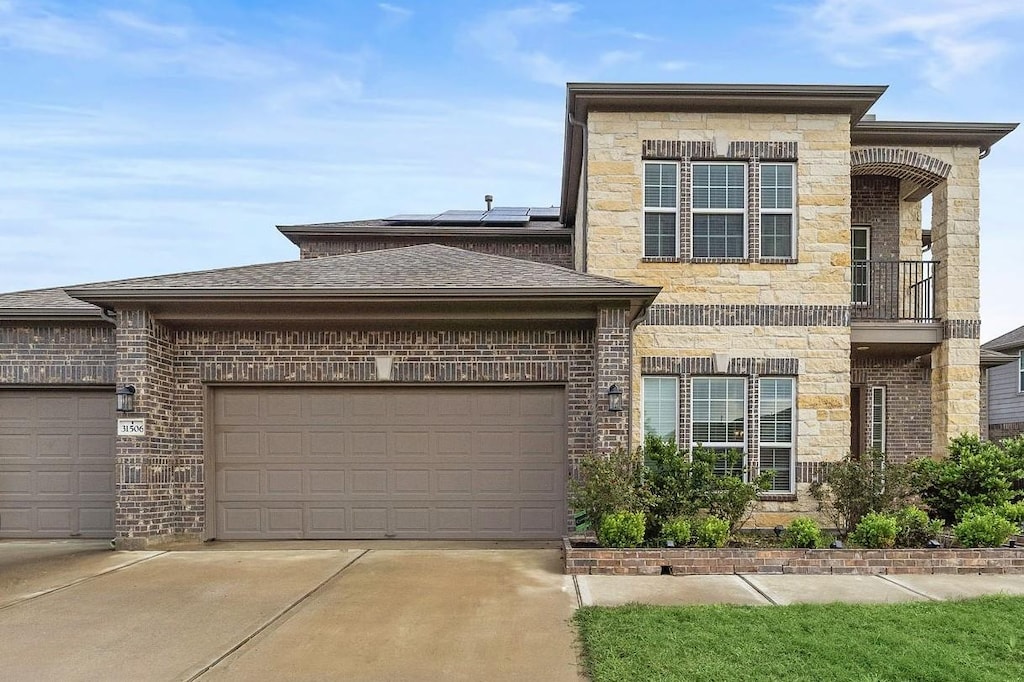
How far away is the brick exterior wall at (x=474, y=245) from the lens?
14.9 metres

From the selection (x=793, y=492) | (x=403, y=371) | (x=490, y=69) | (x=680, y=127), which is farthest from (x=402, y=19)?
(x=793, y=492)

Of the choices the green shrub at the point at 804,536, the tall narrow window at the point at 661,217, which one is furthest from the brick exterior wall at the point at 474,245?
the green shrub at the point at 804,536

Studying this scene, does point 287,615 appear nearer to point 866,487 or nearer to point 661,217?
point 866,487

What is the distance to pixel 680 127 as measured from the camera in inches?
408

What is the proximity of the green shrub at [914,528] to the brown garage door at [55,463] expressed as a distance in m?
10.5

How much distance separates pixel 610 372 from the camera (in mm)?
8789

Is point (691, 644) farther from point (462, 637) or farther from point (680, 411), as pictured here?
point (680, 411)

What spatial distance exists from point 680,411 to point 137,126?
16.5 m

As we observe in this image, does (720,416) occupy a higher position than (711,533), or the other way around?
(720,416)

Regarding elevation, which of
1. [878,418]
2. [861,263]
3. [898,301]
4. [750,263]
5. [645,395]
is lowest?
[878,418]

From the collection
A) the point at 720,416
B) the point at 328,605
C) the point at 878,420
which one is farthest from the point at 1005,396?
the point at 328,605

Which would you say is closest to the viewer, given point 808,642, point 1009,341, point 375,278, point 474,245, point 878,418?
point 808,642

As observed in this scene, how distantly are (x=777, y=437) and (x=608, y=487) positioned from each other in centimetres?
363

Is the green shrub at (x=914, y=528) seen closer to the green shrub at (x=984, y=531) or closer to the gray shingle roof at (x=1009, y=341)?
the green shrub at (x=984, y=531)
